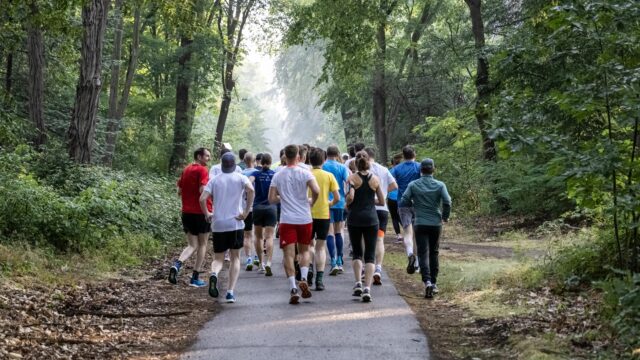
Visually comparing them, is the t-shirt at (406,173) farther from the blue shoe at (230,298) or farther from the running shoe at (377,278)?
the blue shoe at (230,298)

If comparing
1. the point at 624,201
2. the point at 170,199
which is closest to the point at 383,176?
the point at 624,201

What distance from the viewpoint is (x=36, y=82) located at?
18078mm

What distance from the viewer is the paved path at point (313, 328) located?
7465 millimetres

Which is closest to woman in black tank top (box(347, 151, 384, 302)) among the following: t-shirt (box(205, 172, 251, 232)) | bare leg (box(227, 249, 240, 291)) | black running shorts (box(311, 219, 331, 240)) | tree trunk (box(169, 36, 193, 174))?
black running shorts (box(311, 219, 331, 240))

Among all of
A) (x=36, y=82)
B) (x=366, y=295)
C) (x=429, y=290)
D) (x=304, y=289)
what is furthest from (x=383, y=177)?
(x=36, y=82)

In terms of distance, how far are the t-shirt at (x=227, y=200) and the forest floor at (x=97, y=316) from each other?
1197 millimetres

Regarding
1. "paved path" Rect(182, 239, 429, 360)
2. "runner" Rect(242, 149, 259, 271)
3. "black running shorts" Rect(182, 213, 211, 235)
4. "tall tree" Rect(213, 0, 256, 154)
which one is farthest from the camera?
"tall tree" Rect(213, 0, 256, 154)

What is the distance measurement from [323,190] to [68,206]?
4815mm

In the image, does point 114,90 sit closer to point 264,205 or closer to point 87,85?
point 87,85

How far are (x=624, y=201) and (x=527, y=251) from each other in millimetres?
7750

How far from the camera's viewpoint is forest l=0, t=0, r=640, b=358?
26.6ft

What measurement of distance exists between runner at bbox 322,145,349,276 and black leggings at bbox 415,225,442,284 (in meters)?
2.10

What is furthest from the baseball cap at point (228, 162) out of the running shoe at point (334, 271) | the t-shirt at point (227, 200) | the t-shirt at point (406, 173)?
the t-shirt at point (406, 173)

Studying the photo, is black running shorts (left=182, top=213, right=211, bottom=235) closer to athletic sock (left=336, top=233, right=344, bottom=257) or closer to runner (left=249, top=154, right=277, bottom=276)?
runner (left=249, top=154, right=277, bottom=276)
